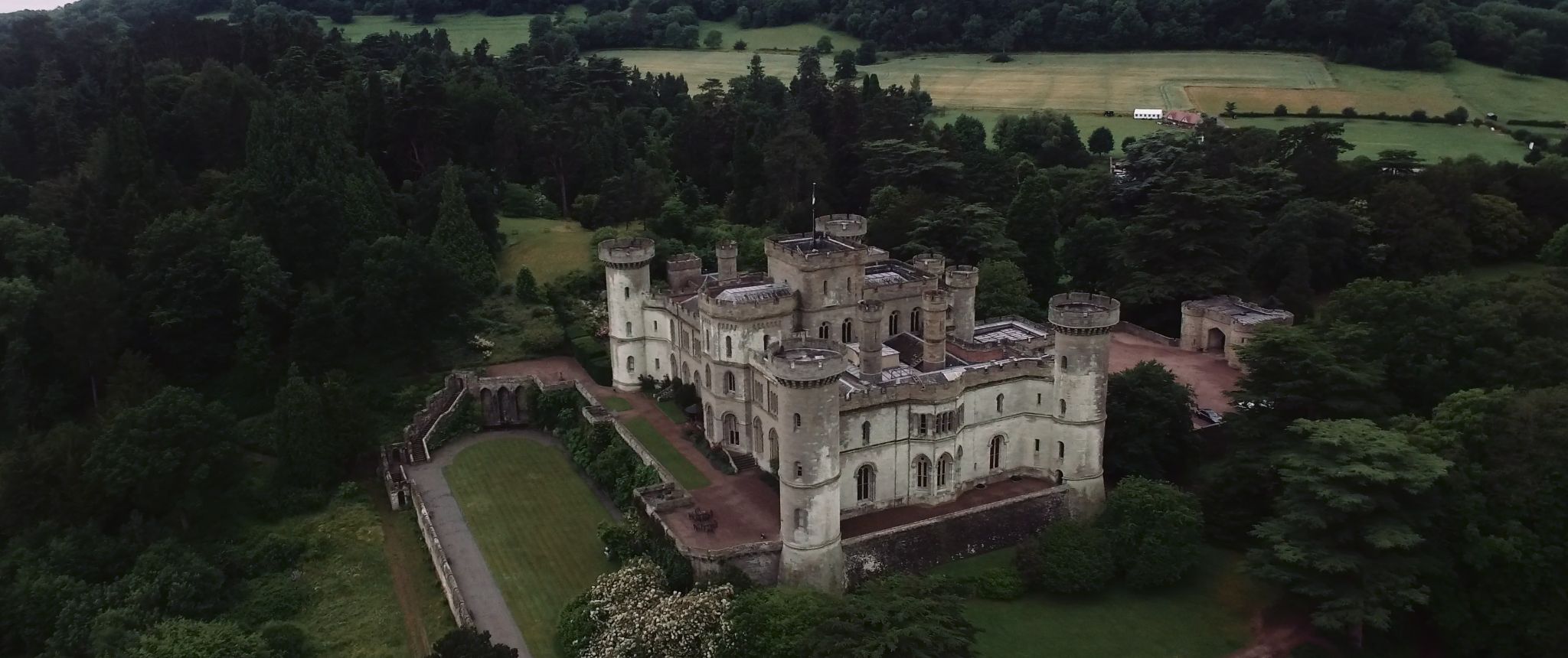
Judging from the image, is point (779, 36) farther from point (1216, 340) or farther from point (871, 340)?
point (871, 340)

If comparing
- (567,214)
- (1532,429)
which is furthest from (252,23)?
(1532,429)

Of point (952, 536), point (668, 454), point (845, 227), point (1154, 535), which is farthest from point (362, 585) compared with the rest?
point (1154, 535)

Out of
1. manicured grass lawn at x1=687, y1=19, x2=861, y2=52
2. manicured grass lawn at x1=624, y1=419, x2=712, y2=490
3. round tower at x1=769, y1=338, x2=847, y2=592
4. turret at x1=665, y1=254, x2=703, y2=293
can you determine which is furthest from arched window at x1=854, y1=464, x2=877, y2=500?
manicured grass lawn at x1=687, y1=19, x2=861, y2=52

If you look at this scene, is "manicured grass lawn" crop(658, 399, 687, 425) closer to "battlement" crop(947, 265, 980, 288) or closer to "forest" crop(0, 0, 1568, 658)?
"forest" crop(0, 0, 1568, 658)

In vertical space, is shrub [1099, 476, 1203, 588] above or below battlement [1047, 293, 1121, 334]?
below

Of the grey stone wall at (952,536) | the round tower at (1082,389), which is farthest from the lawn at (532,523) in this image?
the round tower at (1082,389)

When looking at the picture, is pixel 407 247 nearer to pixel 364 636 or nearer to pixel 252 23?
pixel 364 636

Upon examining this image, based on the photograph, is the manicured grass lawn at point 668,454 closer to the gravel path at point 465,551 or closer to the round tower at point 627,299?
the round tower at point 627,299

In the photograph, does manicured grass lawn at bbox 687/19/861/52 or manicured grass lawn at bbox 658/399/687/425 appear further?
manicured grass lawn at bbox 687/19/861/52
